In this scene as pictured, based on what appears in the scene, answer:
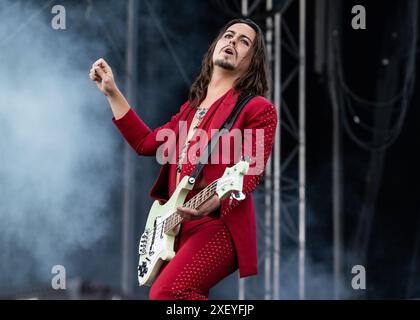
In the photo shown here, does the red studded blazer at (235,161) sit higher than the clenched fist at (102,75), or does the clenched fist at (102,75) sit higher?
the clenched fist at (102,75)

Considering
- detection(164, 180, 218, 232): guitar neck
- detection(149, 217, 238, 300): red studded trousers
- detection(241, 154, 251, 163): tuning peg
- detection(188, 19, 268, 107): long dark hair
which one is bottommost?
detection(149, 217, 238, 300): red studded trousers

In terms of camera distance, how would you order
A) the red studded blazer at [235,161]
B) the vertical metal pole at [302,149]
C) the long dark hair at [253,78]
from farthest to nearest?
the vertical metal pole at [302,149], the long dark hair at [253,78], the red studded blazer at [235,161]

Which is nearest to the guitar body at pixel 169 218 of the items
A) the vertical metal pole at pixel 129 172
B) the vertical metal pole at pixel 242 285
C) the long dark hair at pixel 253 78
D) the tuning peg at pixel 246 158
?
the tuning peg at pixel 246 158

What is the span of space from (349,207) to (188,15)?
248 centimetres

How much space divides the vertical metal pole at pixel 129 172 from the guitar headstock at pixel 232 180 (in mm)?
3628

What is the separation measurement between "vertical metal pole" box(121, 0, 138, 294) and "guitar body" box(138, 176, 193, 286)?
125 inches

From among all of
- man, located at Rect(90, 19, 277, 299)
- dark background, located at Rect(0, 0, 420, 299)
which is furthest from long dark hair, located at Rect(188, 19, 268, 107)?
dark background, located at Rect(0, 0, 420, 299)

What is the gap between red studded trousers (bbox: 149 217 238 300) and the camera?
9.99ft

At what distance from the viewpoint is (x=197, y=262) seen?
3.09 metres

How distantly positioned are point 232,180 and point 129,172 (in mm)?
3706

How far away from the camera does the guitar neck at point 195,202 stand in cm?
304

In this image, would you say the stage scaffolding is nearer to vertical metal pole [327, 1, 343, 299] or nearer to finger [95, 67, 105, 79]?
vertical metal pole [327, 1, 343, 299]

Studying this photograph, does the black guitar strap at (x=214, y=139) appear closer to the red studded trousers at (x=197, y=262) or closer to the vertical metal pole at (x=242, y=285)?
the red studded trousers at (x=197, y=262)
